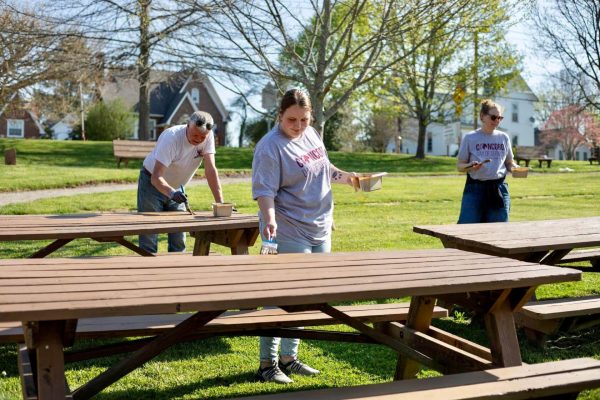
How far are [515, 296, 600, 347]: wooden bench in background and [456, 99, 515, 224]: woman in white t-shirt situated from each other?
158cm

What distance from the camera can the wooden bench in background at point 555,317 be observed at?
480 centimetres

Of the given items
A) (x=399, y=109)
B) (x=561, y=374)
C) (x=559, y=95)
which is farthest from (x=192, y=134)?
(x=559, y=95)

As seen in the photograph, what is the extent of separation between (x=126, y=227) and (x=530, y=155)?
29982mm

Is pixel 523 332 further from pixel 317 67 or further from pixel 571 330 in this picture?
pixel 317 67

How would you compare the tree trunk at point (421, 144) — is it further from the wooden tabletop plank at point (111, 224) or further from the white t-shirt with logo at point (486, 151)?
the wooden tabletop plank at point (111, 224)

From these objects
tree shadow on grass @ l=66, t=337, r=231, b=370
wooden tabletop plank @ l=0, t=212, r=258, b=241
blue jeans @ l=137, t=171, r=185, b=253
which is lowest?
tree shadow on grass @ l=66, t=337, r=231, b=370

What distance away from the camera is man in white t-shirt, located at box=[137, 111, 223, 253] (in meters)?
5.94

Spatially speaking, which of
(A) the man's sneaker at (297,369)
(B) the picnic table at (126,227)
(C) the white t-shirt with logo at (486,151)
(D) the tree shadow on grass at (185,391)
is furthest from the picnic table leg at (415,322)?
(C) the white t-shirt with logo at (486,151)

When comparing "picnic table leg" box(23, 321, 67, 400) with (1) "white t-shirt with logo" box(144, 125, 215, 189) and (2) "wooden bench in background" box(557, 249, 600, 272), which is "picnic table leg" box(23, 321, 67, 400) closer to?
(1) "white t-shirt with logo" box(144, 125, 215, 189)

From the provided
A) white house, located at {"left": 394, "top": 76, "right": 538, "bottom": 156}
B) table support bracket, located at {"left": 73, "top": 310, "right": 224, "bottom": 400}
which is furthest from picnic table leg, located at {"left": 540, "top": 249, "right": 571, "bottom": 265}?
white house, located at {"left": 394, "top": 76, "right": 538, "bottom": 156}

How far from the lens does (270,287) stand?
2.93 meters

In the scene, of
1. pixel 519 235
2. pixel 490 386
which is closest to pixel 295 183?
pixel 490 386

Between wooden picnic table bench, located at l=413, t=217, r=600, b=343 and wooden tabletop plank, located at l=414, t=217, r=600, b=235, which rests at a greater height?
wooden tabletop plank, located at l=414, t=217, r=600, b=235

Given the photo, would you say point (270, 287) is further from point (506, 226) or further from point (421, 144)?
point (421, 144)
